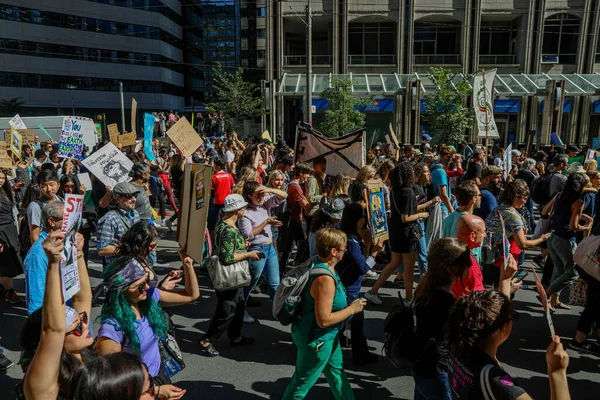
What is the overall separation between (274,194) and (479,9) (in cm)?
2935

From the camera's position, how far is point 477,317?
7.61 ft

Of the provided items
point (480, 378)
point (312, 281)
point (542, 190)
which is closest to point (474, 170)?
point (542, 190)

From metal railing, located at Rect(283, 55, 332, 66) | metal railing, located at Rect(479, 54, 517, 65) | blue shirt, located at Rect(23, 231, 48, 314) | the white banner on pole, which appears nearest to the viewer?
blue shirt, located at Rect(23, 231, 48, 314)

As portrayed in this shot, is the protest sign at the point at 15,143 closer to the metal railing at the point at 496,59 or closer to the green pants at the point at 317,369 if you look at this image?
the green pants at the point at 317,369

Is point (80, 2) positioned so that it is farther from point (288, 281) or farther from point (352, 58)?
point (288, 281)

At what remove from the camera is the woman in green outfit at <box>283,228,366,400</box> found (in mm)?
3164

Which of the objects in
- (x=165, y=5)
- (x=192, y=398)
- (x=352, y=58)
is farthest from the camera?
(x=165, y=5)

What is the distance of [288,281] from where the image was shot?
131 inches

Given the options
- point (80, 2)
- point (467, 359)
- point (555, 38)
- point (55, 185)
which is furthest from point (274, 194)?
point (80, 2)

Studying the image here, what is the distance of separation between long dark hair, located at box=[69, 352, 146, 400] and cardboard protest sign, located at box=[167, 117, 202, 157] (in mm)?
6355

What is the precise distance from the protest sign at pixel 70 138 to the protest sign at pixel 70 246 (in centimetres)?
770

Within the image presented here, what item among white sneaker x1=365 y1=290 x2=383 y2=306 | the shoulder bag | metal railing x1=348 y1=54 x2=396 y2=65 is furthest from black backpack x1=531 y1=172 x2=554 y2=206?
metal railing x1=348 y1=54 x2=396 y2=65

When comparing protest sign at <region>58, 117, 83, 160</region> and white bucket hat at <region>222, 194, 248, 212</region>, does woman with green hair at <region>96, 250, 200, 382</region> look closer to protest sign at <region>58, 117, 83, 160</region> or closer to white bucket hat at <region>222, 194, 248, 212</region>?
white bucket hat at <region>222, 194, 248, 212</region>

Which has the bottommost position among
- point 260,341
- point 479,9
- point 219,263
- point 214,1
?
point 260,341
